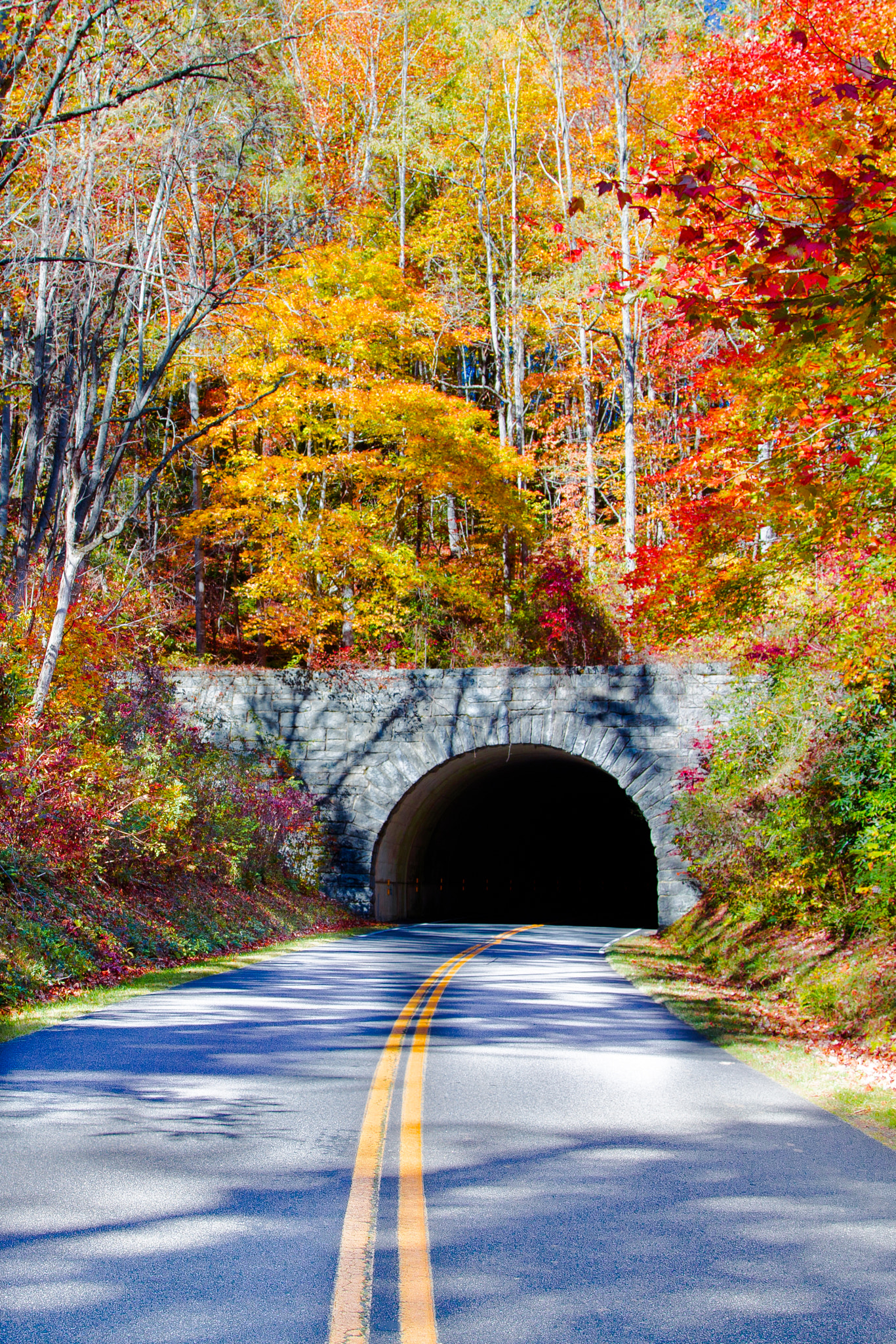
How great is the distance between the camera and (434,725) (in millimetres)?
22969

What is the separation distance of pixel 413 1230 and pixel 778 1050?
5091mm

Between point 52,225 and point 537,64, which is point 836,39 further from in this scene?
point 537,64

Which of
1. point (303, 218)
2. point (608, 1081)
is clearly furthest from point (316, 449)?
point (608, 1081)

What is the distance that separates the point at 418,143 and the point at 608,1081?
3136 cm

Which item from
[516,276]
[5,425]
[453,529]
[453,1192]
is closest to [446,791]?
[453,529]

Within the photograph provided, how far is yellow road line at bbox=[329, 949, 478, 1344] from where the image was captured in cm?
335

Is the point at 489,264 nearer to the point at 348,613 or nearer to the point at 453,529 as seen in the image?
the point at 453,529

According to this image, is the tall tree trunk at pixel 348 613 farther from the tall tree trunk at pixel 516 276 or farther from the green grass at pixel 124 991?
the green grass at pixel 124 991

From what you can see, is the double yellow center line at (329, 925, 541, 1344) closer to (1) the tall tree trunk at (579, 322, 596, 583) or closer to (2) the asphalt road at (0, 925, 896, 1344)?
(2) the asphalt road at (0, 925, 896, 1344)

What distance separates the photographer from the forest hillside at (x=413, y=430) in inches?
382

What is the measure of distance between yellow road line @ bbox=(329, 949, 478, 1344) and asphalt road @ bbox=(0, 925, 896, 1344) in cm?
4

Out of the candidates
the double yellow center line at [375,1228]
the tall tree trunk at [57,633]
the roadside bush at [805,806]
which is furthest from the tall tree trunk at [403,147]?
the double yellow center line at [375,1228]

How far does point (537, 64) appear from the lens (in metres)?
32.3

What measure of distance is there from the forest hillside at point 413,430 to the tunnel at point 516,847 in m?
2.62
